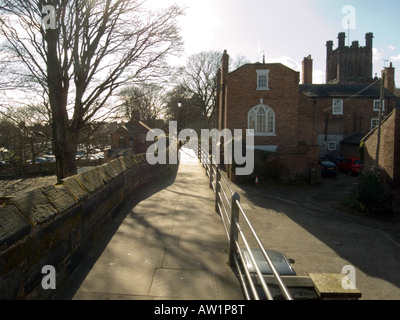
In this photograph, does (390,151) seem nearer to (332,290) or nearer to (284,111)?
(284,111)

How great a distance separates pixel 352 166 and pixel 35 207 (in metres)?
32.1

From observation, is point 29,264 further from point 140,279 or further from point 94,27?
point 94,27

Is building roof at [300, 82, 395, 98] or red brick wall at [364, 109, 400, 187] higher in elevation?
building roof at [300, 82, 395, 98]

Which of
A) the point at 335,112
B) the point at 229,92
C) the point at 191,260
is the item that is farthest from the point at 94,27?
the point at 335,112

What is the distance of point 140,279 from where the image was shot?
12.5ft

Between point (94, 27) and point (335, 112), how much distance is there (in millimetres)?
35119

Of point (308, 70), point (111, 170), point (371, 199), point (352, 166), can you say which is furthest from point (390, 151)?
point (308, 70)

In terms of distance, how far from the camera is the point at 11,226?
2771 mm

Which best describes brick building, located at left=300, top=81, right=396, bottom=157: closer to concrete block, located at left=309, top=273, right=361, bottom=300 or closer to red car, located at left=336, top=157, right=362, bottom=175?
red car, located at left=336, top=157, right=362, bottom=175

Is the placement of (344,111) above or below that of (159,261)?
above

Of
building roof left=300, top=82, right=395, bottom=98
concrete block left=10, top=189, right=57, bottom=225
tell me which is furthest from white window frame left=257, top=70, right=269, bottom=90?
concrete block left=10, top=189, right=57, bottom=225

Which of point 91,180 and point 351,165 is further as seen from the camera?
point 351,165

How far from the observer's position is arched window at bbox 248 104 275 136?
27.6 m

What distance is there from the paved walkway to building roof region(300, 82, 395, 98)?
35876 mm
